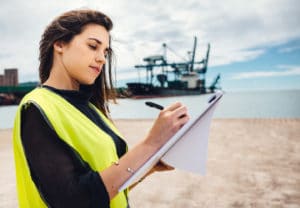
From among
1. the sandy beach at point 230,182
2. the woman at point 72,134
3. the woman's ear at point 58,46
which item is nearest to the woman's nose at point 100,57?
the woman at point 72,134

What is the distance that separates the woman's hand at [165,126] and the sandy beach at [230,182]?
9.14 ft

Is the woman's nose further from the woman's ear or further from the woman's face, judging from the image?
the woman's ear

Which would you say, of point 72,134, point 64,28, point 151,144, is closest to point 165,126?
point 151,144

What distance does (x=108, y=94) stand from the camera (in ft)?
4.61

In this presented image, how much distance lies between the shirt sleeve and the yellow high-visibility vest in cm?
3

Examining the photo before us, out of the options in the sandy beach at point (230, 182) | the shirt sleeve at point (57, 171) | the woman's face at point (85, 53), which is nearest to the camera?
the shirt sleeve at point (57, 171)

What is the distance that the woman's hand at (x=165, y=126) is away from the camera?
839mm

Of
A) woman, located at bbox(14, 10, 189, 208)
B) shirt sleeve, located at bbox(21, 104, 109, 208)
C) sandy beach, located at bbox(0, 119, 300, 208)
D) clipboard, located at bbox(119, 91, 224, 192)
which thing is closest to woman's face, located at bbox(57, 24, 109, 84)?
woman, located at bbox(14, 10, 189, 208)

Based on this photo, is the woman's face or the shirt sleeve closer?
the shirt sleeve

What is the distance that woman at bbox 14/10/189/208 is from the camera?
77 cm

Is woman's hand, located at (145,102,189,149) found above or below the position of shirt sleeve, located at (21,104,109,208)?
above

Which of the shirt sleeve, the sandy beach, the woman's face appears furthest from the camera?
the sandy beach

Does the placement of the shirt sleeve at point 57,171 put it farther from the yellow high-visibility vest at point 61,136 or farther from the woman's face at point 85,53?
the woman's face at point 85,53

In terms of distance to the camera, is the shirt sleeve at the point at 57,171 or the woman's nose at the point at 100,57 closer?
the shirt sleeve at the point at 57,171
